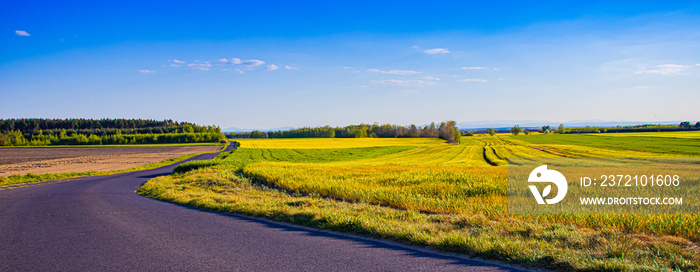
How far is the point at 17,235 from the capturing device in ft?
27.8

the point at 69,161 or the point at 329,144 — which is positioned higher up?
the point at 329,144

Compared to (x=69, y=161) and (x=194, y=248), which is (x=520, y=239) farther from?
(x=69, y=161)

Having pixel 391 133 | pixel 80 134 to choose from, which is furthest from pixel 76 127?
pixel 391 133

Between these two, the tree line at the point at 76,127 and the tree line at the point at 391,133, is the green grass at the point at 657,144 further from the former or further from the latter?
the tree line at the point at 76,127

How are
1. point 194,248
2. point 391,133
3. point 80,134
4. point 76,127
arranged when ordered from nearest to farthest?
point 194,248 → point 80,134 → point 391,133 → point 76,127

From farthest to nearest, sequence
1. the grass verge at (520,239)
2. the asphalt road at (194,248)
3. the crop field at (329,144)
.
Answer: the crop field at (329,144) < the asphalt road at (194,248) < the grass verge at (520,239)

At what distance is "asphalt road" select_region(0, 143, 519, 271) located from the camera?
5934 millimetres

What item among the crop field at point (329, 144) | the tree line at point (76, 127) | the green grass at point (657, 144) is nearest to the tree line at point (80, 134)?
the tree line at point (76, 127)

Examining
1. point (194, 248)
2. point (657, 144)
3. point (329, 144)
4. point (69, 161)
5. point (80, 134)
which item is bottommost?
point (69, 161)

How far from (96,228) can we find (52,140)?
162 metres

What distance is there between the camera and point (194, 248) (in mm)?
7004

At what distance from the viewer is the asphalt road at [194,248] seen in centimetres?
593

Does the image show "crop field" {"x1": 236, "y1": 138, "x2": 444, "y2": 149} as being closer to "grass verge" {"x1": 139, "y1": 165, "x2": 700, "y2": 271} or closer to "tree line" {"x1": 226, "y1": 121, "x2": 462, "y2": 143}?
"tree line" {"x1": 226, "y1": 121, "x2": 462, "y2": 143}

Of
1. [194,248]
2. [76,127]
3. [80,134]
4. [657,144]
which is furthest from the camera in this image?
[76,127]
